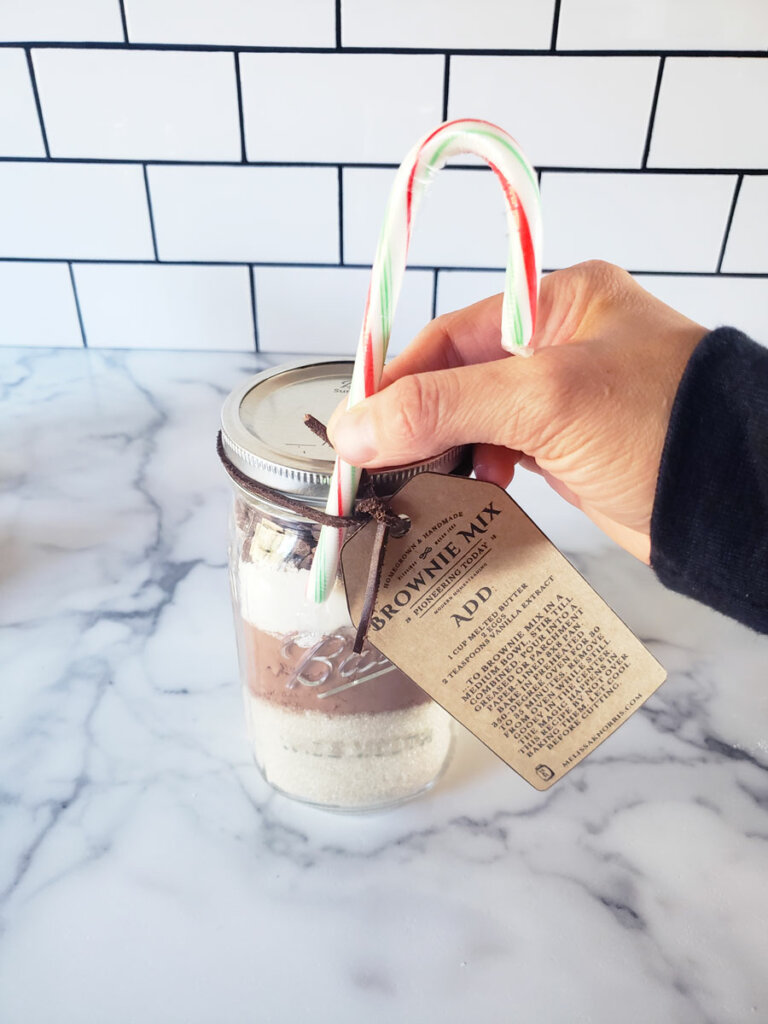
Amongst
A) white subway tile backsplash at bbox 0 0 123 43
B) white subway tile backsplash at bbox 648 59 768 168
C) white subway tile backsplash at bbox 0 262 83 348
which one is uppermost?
white subway tile backsplash at bbox 0 0 123 43

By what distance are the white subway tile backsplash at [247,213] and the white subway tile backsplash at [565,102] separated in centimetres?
15

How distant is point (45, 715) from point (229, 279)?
49 centimetres

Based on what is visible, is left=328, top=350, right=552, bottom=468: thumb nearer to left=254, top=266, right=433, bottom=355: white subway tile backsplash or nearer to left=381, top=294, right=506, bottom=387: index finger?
left=381, top=294, right=506, bottom=387: index finger

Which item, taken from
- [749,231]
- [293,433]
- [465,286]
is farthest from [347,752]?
[749,231]

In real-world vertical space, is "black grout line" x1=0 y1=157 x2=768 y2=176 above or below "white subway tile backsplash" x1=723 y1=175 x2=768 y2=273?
above

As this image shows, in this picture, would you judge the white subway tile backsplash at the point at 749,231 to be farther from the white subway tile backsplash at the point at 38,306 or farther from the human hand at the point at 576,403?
the white subway tile backsplash at the point at 38,306

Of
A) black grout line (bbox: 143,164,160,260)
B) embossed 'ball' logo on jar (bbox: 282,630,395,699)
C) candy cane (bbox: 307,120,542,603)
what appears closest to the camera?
candy cane (bbox: 307,120,542,603)

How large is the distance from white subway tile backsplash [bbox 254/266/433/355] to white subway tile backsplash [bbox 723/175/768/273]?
0.29m

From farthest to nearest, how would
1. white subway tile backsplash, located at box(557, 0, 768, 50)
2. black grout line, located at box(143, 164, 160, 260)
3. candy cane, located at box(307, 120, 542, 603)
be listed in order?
black grout line, located at box(143, 164, 160, 260) < white subway tile backsplash, located at box(557, 0, 768, 50) < candy cane, located at box(307, 120, 542, 603)

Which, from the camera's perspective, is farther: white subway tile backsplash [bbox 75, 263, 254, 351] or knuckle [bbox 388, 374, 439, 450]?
white subway tile backsplash [bbox 75, 263, 254, 351]

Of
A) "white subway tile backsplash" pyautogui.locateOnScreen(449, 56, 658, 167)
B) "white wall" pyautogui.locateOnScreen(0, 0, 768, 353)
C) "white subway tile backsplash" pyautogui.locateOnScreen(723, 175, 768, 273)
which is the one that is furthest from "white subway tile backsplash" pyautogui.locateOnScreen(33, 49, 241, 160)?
"white subway tile backsplash" pyautogui.locateOnScreen(723, 175, 768, 273)

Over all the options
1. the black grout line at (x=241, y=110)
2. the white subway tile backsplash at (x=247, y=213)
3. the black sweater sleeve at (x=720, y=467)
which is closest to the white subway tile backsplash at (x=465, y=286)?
the white subway tile backsplash at (x=247, y=213)

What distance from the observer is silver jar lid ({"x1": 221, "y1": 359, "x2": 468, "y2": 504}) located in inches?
13.9

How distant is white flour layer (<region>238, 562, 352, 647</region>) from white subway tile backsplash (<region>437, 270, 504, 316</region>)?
479mm
